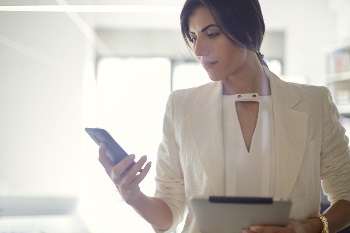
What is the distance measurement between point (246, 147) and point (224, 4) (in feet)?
1.01

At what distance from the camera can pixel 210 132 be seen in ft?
2.81

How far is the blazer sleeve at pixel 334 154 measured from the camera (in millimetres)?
850

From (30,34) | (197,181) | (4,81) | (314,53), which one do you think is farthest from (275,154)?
(314,53)

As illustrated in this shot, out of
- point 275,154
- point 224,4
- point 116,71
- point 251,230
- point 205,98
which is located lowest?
point 251,230

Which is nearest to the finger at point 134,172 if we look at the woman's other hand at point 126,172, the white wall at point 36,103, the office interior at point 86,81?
the woman's other hand at point 126,172

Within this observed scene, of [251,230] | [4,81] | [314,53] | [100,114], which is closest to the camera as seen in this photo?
[251,230]

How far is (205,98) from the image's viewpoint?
91cm

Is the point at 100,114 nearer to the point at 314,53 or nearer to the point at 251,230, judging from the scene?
the point at 314,53

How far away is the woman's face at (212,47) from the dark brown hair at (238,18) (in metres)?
0.01

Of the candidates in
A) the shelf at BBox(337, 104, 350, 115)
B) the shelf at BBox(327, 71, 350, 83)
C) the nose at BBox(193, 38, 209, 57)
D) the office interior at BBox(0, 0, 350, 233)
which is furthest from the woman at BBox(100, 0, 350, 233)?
the shelf at BBox(327, 71, 350, 83)

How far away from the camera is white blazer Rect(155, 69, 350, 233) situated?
0.82 m

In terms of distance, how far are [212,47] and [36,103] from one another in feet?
3.22

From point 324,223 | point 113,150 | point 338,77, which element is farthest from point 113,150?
point 338,77

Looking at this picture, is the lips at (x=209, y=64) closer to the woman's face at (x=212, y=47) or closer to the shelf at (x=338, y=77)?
the woman's face at (x=212, y=47)
